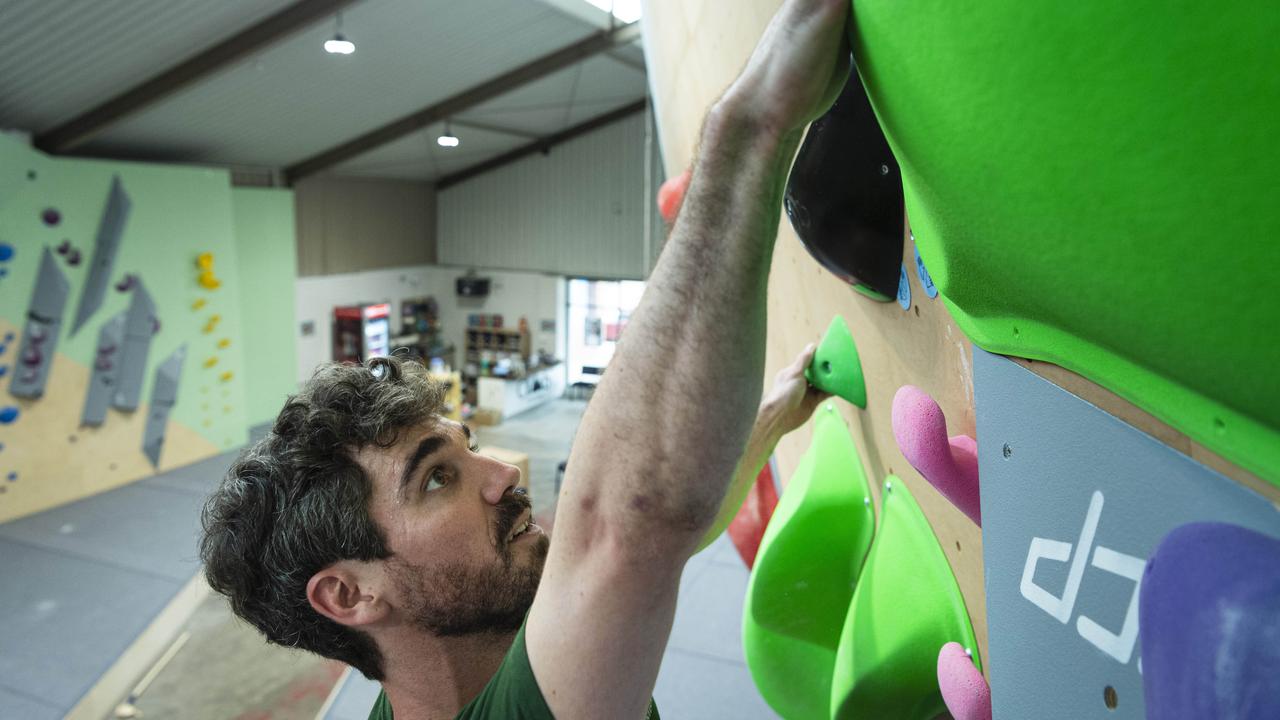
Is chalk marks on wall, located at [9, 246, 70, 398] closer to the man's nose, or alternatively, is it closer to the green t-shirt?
the man's nose

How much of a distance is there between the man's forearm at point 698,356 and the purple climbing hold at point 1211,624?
398 mm

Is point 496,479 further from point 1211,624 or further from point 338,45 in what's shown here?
point 338,45

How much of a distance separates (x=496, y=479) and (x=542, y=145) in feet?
50.6

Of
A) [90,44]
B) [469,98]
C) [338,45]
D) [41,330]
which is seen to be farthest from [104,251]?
[469,98]

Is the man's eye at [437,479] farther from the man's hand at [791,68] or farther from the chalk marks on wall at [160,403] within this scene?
the chalk marks on wall at [160,403]

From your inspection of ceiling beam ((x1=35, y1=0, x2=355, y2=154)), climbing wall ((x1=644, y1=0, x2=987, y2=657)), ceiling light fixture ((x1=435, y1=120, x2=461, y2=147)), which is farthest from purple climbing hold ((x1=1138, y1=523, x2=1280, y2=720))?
ceiling light fixture ((x1=435, y1=120, x2=461, y2=147))

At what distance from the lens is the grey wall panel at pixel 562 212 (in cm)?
1584

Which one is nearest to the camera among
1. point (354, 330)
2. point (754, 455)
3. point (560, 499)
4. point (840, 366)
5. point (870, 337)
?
point (560, 499)

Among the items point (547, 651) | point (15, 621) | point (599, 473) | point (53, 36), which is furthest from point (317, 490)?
point (53, 36)

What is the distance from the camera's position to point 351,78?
32.2ft

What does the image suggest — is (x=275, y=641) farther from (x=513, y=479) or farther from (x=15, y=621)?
(x=15, y=621)

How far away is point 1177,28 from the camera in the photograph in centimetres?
53

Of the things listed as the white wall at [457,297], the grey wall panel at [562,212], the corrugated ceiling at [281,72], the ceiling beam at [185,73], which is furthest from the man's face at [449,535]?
the grey wall panel at [562,212]

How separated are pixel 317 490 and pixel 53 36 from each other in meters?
7.32
